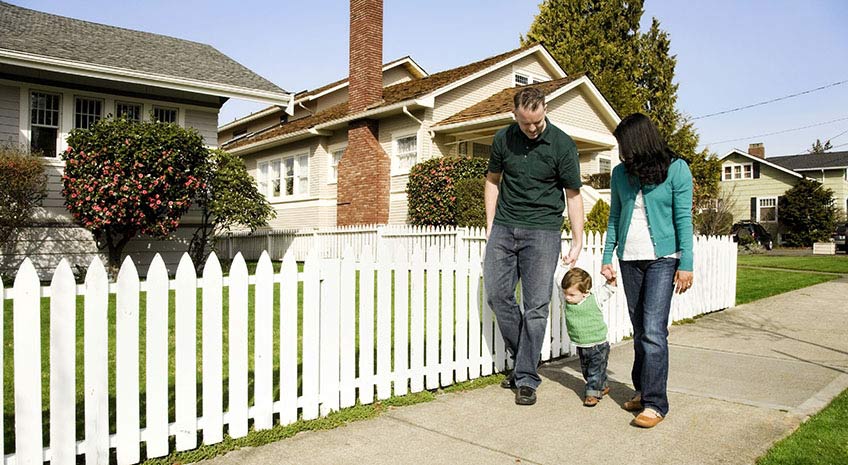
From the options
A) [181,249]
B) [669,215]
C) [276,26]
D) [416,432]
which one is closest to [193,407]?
[416,432]

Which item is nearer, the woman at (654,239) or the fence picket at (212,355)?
the fence picket at (212,355)

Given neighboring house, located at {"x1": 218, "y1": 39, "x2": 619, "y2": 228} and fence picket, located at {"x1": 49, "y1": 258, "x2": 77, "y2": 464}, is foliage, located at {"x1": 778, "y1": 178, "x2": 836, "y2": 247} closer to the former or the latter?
neighboring house, located at {"x1": 218, "y1": 39, "x2": 619, "y2": 228}

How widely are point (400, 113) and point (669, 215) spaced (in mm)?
15051

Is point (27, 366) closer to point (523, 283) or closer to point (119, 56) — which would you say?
point (523, 283)

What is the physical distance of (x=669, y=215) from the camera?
3.93 m

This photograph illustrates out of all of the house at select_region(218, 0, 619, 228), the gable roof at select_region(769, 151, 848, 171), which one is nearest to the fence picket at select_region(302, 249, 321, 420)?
the house at select_region(218, 0, 619, 228)

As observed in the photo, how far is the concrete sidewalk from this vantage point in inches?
134

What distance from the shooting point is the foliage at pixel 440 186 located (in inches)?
642

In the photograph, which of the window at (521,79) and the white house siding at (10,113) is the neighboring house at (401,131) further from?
the white house siding at (10,113)

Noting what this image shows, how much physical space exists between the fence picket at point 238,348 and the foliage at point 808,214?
40.5m

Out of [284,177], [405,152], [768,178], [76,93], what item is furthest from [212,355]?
[768,178]

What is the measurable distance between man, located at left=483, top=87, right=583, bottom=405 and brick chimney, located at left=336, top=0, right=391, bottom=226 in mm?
14204

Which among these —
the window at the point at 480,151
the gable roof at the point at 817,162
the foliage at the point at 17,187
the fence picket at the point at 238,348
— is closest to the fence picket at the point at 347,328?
the fence picket at the point at 238,348

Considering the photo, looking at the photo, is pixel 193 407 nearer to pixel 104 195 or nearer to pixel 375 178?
pixel 104 195
